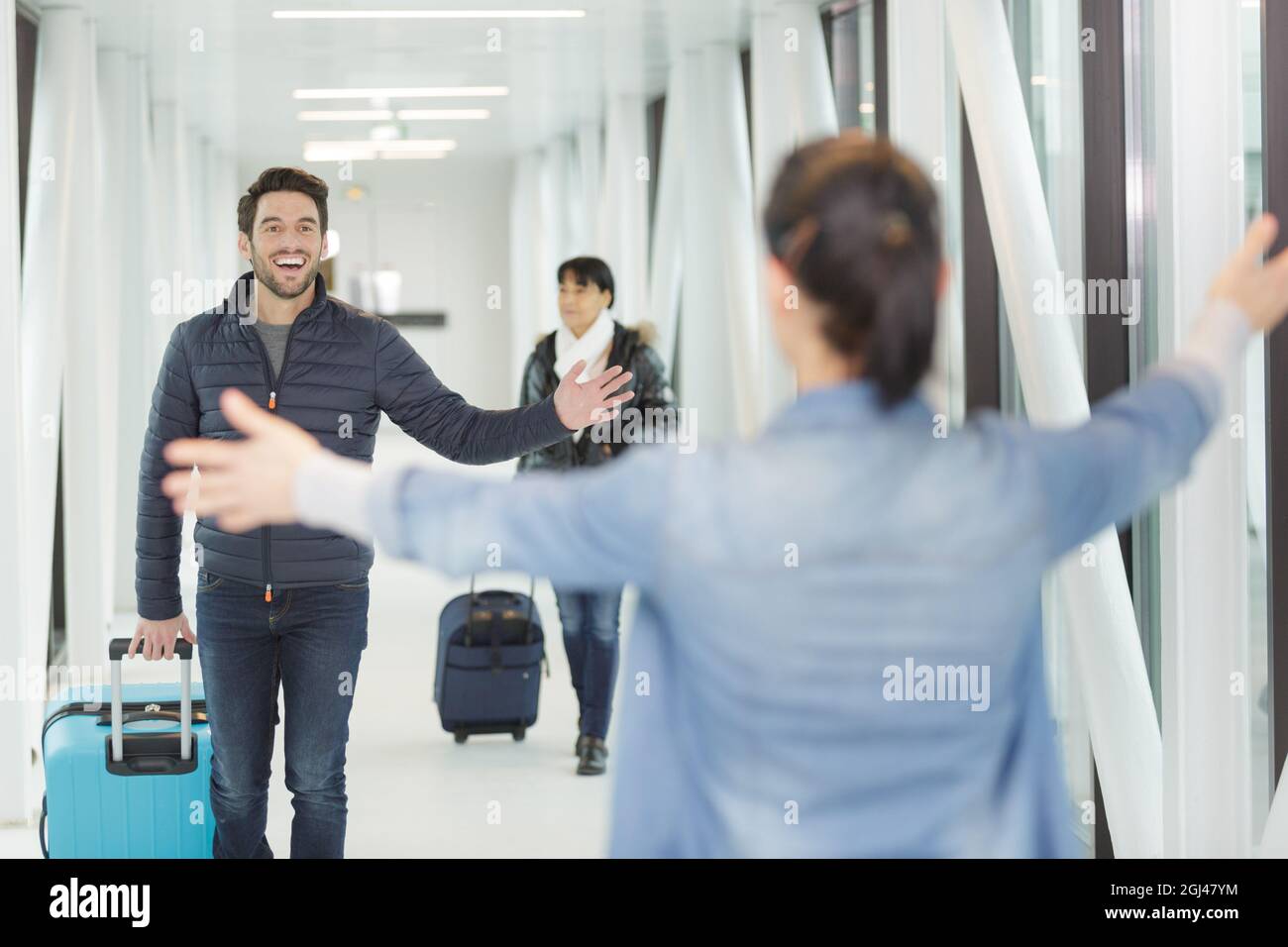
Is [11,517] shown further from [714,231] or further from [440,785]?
[714,231]

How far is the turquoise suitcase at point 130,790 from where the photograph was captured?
328 centimetres

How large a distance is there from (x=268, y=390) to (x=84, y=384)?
3221 mm

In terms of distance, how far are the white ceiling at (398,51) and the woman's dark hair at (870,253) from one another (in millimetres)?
5528

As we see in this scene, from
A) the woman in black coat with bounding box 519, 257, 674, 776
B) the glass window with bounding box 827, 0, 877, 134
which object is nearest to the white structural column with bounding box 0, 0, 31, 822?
the woman in black coat with bounding box 519, 257, 674, 776

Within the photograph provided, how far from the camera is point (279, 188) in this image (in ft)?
10.5

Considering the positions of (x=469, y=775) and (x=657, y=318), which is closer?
(x=469, y=775)

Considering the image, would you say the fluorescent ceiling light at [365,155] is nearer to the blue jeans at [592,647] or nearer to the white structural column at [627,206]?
the white structural column at [627,206]

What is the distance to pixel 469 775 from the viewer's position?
16.4 feet

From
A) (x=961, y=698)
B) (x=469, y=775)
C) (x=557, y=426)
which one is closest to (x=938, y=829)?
(x=961, y=698)

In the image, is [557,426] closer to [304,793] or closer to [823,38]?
[304,793]

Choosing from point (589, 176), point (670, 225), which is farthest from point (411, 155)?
point (670, 225)

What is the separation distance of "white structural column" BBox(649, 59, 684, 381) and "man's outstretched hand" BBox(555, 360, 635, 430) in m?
5.56

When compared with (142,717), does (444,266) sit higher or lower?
higher
